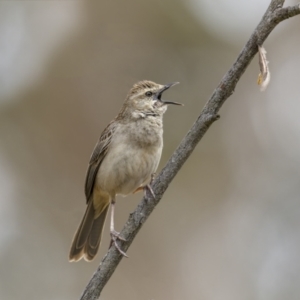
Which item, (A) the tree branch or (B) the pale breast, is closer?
(A) the tree branch

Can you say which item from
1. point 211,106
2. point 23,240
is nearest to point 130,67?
point 23,240

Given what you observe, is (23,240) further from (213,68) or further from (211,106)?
(211,106)

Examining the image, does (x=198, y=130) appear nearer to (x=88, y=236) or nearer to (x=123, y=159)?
(x=123, y=159)

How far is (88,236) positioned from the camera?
641 centimetres

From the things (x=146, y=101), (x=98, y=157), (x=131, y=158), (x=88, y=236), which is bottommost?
(x=88, y=236)

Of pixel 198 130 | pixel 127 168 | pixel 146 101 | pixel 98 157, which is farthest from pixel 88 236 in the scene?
pixel 198 130

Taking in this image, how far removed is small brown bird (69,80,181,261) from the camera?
5930 millimetres

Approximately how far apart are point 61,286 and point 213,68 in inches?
215

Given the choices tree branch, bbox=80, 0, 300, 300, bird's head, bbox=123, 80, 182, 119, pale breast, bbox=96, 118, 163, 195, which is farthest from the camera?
bird's head, bbox=123, 80, 182, 119

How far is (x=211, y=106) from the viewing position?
333cm

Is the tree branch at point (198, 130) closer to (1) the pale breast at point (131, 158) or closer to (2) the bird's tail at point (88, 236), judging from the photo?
(1) the pale breast at point (131, 158)

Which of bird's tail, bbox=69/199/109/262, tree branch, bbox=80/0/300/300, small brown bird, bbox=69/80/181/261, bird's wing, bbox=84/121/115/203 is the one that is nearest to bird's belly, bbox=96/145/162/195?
small brown bird, bbox=69/80/181/261

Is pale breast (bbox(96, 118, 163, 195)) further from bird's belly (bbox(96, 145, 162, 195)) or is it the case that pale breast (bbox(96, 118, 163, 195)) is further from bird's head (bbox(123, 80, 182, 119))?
bird's head (bbox(123, 80, 182, 119))

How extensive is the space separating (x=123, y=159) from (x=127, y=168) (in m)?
0.11
